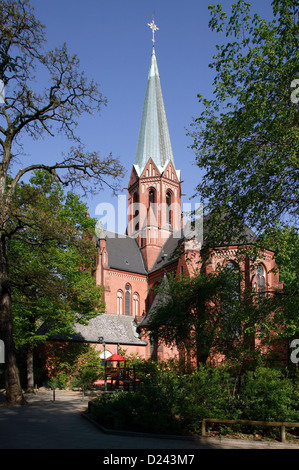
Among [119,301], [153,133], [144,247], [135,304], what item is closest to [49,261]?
[119,301]

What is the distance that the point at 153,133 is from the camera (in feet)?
191

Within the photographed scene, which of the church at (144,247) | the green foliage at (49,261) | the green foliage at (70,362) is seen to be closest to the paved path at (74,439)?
the green foliage at (49,261)

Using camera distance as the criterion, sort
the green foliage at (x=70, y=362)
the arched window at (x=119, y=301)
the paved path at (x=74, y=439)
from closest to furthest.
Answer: the paved path at (x=74, y=439) → the green foliage at (x=70, y=362) → the arched window at (x=119, y=301)

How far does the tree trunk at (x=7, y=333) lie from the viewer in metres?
14.9

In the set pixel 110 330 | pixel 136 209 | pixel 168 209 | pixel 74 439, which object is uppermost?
pixel 136 209

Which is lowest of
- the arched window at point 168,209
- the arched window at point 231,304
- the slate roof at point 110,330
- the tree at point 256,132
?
the slate roof at point 110,330

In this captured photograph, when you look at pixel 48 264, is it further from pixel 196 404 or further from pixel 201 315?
pixel 196 404

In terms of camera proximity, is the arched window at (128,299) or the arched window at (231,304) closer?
the arched window at (231,304)

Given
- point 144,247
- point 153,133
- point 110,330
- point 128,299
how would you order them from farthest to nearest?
point 153,133
point 144,247
point 128,299
point 110,330

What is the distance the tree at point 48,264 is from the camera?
1444cm

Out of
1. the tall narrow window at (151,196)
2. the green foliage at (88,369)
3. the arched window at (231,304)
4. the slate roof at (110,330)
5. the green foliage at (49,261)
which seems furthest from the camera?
the tall narrow window at (151,196)

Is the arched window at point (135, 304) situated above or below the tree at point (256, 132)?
below

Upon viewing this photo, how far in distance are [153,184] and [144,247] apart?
30.9ft

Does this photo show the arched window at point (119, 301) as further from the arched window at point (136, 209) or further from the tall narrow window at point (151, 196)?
the tall narrow window at point (151, 196)
